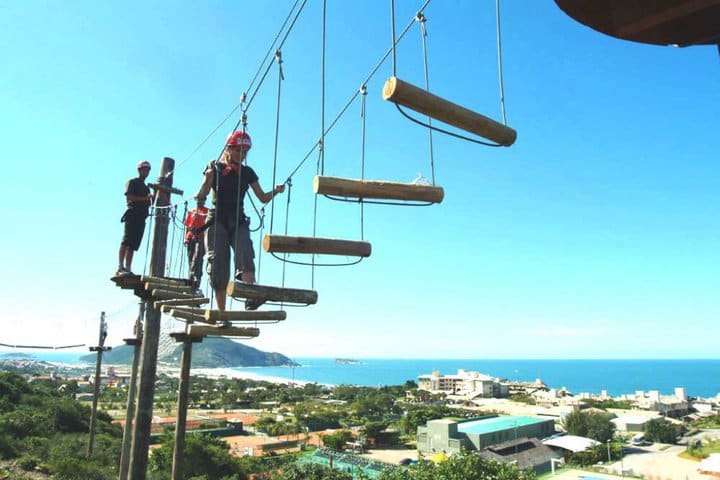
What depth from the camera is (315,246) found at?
3.31 metres

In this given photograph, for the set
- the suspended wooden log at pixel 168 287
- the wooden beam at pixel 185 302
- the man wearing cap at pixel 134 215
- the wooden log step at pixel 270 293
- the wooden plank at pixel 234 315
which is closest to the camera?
the wooden log step at pixel 270 293

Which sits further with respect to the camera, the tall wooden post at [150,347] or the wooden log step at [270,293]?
the tall wooden post at [150,347]

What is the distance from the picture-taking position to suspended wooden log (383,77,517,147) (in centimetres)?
215

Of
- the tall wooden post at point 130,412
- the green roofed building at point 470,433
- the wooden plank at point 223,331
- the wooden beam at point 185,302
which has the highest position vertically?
the wooden beam at point 185,302

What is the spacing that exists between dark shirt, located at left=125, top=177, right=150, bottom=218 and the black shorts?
0.19 ft

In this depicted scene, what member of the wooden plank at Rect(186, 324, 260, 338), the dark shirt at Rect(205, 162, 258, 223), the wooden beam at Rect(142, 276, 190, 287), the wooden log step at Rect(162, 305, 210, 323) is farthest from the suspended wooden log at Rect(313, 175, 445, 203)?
the wooden beam at Rect(142, 276, 190, 287)

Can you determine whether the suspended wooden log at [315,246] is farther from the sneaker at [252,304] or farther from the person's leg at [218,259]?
the person's leg at [218,259]

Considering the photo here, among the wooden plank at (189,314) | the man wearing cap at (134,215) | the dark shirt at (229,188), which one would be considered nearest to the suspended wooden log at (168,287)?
the man wearing cap at (134,215)

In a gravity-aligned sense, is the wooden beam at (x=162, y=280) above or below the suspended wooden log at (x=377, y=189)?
below

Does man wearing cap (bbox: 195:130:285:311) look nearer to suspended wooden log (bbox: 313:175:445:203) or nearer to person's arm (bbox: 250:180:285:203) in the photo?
person's arm (bbox: 250:180:285:203)

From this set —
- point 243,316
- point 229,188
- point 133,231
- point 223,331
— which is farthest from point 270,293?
point 133,231

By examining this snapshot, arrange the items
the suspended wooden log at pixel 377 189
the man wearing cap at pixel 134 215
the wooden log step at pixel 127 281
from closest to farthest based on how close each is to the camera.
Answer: the suspended wooden log at pixel 377 189, the wooden log step at pixel 127 281, the man wearing cap at pixel 134 215

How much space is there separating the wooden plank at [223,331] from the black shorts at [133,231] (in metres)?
2.04

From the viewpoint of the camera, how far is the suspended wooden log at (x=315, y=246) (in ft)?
10.6
